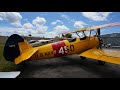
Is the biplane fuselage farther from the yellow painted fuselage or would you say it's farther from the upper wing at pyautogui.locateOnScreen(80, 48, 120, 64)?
the upper wing at pyautogui.locateOnScreen(80, 48, 120, 64)

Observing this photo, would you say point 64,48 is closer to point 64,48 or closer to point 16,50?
point 64,48

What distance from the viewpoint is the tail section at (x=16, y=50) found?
22.0ft

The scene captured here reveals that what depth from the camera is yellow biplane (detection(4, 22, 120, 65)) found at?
261 inches

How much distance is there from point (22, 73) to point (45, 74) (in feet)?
2.69

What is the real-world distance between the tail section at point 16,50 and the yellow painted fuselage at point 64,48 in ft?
1.06

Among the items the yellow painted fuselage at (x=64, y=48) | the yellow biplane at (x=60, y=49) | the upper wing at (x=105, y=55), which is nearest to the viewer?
the upper wing at (x=105, y=55)

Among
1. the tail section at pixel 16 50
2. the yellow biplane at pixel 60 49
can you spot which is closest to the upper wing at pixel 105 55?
the yellow biplane at pixel 60 49

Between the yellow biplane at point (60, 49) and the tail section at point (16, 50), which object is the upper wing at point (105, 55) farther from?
the tail section at point (16, 50)

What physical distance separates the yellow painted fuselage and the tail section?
1.06 ft
